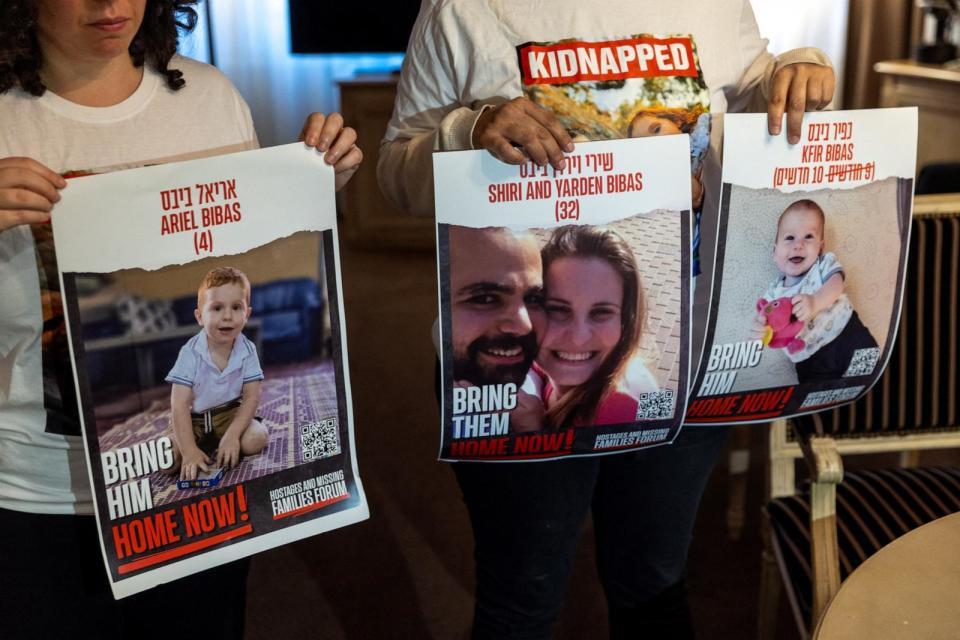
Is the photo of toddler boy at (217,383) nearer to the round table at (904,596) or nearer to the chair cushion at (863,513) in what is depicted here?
the round table at (904,596)

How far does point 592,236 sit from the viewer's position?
42.6 inches

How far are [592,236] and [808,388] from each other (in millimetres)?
372

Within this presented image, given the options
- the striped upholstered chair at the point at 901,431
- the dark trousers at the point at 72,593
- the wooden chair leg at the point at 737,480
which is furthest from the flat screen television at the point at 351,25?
the dark trousers at the point at 72,593

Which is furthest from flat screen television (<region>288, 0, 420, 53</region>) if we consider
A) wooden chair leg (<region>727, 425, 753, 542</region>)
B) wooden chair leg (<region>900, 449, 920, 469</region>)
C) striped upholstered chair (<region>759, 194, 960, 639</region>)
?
striped upholstered chair (<region>759, 194, 960, 639</region>)

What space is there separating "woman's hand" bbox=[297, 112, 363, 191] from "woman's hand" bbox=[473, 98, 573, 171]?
131mm

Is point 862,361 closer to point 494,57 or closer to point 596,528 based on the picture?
point 596,528

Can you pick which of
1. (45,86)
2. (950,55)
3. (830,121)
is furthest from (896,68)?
(45,86)

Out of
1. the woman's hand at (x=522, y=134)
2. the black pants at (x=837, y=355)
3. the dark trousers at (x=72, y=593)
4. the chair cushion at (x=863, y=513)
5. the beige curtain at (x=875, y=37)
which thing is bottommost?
the chair cushion at (x=863, y=513)

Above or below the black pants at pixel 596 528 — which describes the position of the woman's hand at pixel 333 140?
above

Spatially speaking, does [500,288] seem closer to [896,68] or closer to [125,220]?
[125,220]

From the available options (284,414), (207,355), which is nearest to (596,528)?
(284,414)

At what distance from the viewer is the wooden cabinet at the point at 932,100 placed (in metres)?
3.67

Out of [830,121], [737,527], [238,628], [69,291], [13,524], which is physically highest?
[830,121]

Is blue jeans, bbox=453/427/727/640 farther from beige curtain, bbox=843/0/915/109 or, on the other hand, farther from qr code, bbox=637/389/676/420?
beige curtain, bbox=843/0/915/109
